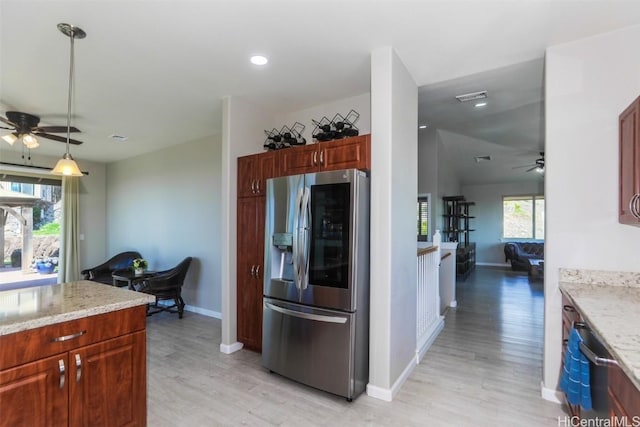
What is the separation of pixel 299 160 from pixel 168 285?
305 centimetres

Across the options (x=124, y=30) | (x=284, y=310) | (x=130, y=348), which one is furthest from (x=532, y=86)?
(x=130, y=348)

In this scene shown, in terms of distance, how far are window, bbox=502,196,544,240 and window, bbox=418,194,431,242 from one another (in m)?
5.89

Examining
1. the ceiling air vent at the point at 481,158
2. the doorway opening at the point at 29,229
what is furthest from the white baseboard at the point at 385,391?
the ceiling air vent at the point at 481,158

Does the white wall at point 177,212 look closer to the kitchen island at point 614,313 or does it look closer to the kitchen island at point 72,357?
the kitchen island at point 72,357

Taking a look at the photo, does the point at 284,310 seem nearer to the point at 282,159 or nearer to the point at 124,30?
the point at 282,159

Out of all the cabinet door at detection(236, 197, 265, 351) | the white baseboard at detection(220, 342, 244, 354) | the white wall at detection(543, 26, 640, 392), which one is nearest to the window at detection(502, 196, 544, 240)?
the white wall at detection(543, 26, 640, 392)

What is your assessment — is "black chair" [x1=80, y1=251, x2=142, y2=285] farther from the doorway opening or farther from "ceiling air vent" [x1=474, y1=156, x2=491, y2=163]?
"ceiling air vent" [x1=474, y1=156, x2=491, y2=163]

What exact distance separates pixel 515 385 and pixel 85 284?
11.7 feet

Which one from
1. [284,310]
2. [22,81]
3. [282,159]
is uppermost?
[22,81]

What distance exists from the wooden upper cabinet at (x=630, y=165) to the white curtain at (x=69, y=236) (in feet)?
25.6

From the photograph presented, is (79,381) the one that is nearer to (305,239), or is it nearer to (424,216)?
(305,239)

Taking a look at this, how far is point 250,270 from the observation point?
3393mm

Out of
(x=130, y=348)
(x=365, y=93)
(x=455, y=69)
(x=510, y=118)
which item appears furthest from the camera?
(x=510, y=118)

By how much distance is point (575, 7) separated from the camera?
198 centimetres
